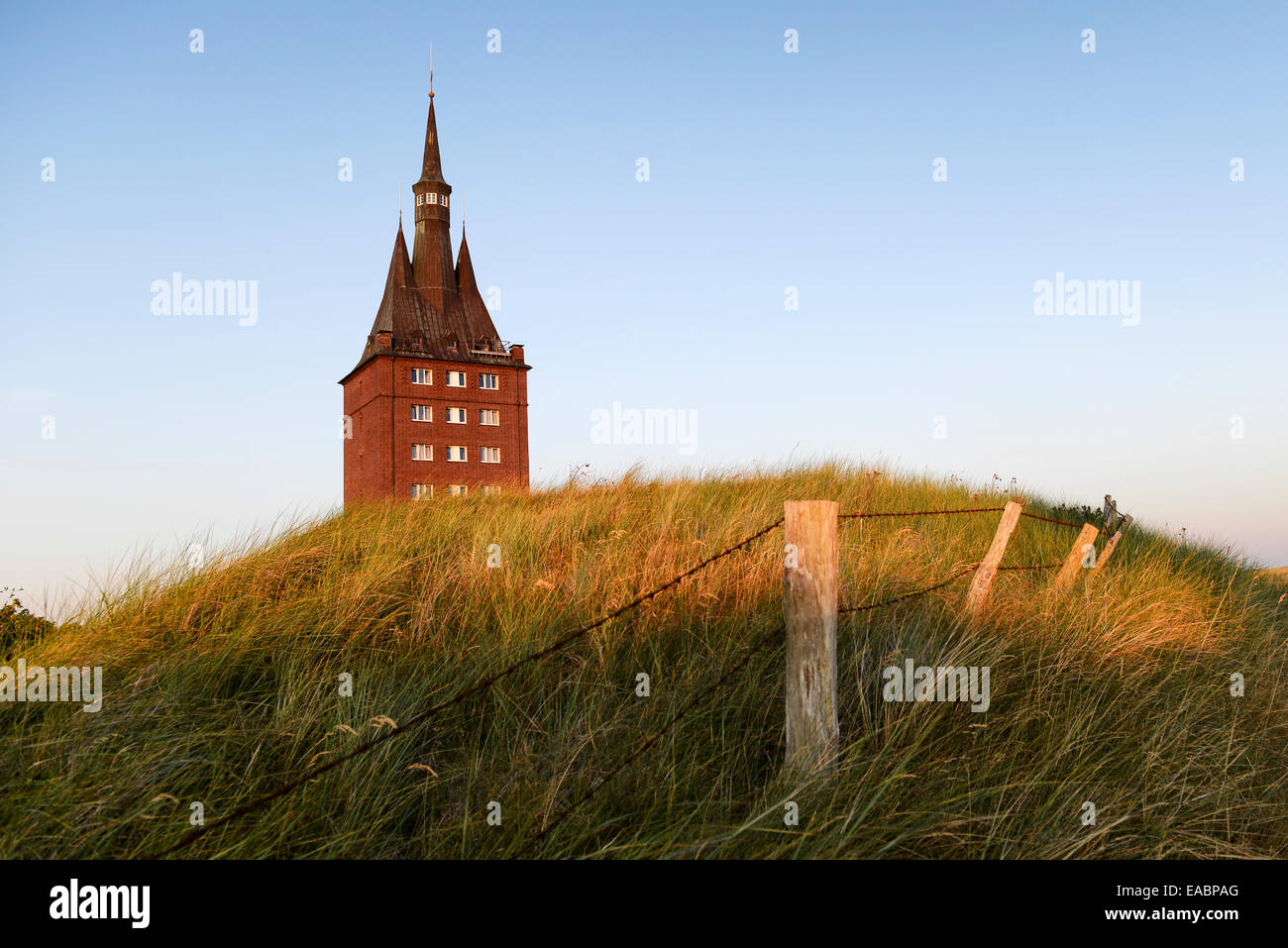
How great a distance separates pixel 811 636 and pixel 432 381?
45.8 metres

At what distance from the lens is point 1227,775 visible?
4594mm

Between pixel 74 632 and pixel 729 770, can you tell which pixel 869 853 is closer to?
pixel 729 770

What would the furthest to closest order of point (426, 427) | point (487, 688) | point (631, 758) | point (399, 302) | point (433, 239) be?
1. point (433, 239)
2. point (399, 302)
3. point (426, 427)
4. point (487, 688)
5. point (631, 758)

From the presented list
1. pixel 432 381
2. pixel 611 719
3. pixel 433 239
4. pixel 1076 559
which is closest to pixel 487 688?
pixel 611 719

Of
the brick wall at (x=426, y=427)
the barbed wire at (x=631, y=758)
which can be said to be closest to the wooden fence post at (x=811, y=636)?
the barbed wire at (x=631, y=758)

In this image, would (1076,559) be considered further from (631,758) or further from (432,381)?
(432,381)

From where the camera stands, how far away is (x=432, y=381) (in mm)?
47156

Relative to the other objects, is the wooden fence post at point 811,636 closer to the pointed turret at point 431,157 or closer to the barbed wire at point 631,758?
the barbed wire at point 631,758

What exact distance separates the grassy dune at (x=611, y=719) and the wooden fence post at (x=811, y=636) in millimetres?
218

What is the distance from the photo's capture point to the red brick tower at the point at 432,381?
4588cm

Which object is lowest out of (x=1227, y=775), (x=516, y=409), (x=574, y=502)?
(x=1227, y=775)
